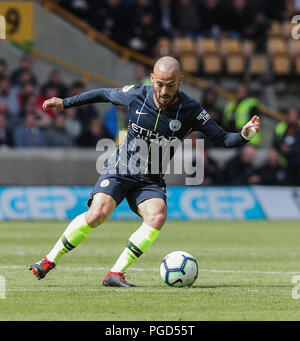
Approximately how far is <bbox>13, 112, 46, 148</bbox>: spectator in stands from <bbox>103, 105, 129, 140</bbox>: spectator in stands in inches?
66.2

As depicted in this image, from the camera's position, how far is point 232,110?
20516mm

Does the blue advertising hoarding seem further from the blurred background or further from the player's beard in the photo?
the player's beard

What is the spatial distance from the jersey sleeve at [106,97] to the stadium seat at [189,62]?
1558 centimetres

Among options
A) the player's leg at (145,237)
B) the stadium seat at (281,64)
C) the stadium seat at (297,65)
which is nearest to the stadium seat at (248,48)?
the stadium seat at (281,64)

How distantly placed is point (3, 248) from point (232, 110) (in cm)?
865

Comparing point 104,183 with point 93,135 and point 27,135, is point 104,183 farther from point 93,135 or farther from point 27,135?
point 93,135

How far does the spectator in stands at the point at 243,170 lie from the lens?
20.5m

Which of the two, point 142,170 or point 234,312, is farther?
point 142,170

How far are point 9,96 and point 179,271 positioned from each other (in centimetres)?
1303

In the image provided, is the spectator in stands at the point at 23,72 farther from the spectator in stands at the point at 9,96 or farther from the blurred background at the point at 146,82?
the spectator in stands at the point at 9,96

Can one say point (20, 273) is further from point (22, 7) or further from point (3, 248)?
point (22, 7)

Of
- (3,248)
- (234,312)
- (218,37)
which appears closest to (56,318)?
(234,312)

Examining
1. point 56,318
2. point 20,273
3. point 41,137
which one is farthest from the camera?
point 41,137

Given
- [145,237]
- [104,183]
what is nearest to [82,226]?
[104,183]
